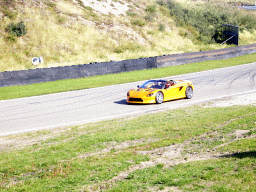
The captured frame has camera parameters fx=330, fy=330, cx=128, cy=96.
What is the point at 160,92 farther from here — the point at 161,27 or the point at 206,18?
the point at 206,18

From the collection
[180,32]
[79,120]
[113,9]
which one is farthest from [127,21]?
[79,120]

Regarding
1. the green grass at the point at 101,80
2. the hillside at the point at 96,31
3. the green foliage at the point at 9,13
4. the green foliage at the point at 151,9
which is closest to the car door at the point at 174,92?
the green grass at the point at 101,80

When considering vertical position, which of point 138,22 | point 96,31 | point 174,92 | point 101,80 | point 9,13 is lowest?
point 174,92

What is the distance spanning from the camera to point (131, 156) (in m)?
7.20

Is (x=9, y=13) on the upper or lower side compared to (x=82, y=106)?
upper

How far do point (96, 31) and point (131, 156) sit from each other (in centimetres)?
4014

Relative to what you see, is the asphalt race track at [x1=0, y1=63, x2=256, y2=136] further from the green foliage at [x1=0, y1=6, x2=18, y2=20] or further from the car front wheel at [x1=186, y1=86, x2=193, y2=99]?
the green foliage at [x1=0, y1=6, x2=18, y2=20]

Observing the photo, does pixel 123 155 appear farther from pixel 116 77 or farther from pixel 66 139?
pixel 116 77

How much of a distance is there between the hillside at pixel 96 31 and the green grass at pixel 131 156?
26.3 metres

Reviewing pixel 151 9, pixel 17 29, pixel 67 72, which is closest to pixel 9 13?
pixel 17 29

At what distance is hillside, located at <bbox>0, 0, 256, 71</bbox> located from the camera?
3826 cm

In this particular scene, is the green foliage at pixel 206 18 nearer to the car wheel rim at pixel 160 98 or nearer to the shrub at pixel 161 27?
the shrub at pixel 161 27

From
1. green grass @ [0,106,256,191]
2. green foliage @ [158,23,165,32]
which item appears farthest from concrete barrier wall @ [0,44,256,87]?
green foliage @ [158,23,165,32]

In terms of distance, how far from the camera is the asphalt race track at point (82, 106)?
12.5 meters
